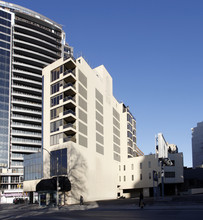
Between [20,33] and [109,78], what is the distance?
5943 cm

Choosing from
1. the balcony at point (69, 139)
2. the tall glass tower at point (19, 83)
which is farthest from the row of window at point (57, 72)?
the tall glass tower at point (19, 83)

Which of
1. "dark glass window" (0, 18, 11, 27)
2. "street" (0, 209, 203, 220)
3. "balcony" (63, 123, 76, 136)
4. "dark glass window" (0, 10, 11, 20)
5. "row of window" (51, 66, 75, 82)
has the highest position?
"dark glass window" (0, 10, 11, 20)

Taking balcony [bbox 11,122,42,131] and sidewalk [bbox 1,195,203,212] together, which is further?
balcony [bbox 11,122,42,131]

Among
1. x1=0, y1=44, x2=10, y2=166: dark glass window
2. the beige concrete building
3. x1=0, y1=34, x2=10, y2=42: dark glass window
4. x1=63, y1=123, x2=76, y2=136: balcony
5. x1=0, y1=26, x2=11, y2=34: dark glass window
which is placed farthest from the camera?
x1=0, y1=26, x2=11, y2=34: dark glass window

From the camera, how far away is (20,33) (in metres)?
133

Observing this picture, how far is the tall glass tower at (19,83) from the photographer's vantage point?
120 m

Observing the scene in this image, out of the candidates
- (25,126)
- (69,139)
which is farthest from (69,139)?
(25,126)

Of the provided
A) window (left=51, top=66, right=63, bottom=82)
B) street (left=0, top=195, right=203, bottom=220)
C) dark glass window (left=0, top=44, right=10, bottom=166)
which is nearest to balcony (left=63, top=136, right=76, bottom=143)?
window (left=51, top=66, right=63, bottom=82)

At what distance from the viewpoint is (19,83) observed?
426ft

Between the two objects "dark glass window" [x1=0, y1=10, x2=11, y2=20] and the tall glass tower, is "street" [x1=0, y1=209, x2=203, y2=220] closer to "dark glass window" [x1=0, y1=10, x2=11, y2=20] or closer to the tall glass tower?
the tall glass tower

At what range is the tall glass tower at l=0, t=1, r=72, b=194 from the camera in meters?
120

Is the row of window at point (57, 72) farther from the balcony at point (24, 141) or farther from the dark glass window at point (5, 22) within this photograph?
the dark glass window at point (5, 22)

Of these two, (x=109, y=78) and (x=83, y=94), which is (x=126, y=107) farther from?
(x=83, y=94)

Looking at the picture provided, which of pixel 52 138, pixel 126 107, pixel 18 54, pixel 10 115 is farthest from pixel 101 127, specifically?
pixel 18 54
